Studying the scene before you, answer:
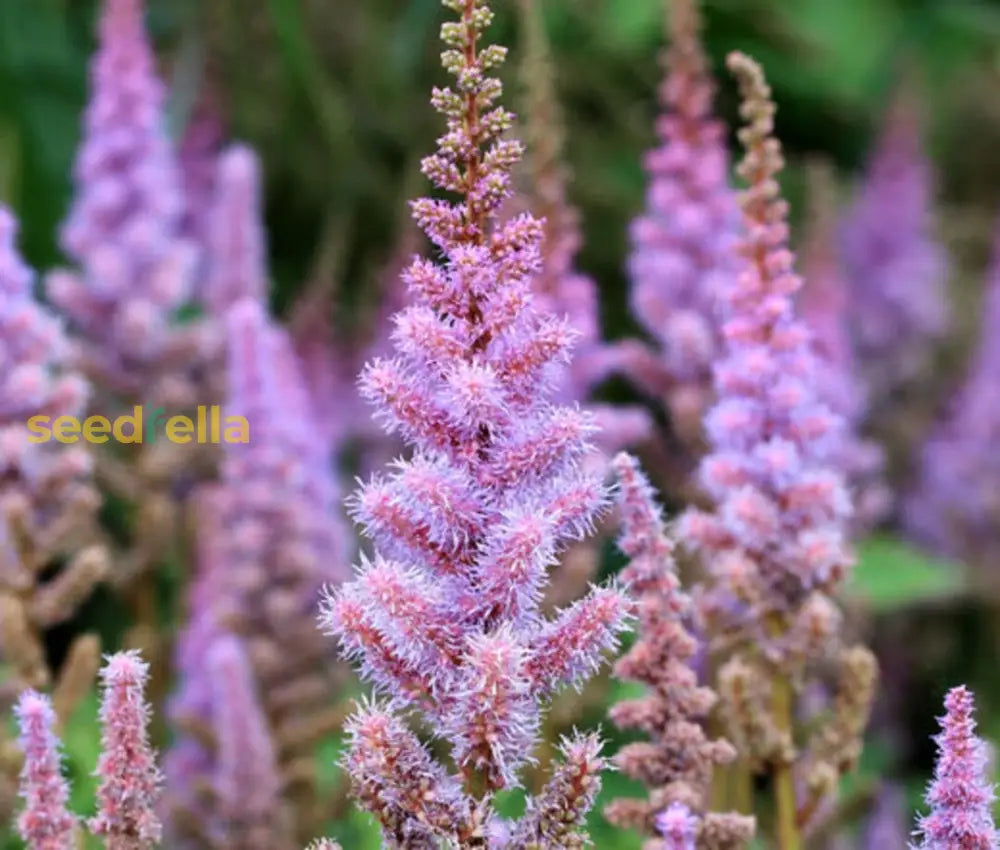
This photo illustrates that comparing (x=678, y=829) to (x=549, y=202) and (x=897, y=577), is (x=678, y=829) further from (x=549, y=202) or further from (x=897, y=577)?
(x=897, y=577)

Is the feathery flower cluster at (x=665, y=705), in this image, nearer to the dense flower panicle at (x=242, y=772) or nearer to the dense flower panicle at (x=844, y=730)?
the dense flower panicle at (x=844, y=730)

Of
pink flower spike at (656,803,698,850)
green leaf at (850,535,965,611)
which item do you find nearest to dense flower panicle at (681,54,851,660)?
pink flower spike at (656,803,698,850)

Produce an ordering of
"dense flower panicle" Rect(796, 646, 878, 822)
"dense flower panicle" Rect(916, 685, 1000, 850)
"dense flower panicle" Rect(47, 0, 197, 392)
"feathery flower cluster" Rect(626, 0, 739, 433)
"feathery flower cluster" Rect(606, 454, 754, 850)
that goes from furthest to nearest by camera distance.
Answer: "dense flower panicle" Rect(47, 0, 197, 392), "feathery flower cluster" Rect(626, 0, 739, 433), "dense flower panicle" Rect(796, 646, 878, 822), "feathery flower cluster" Rect(606, 454, 754, 850), "dense flower panicle" Rect(916, 685, 1000, 850)

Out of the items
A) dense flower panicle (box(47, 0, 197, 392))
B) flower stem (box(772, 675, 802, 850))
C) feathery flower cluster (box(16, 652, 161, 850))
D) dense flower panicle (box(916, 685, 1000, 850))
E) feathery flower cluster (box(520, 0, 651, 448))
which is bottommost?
dense flower panicle (box(916, 685, 1000, 850))

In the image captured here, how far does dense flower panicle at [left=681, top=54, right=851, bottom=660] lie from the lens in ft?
3.96

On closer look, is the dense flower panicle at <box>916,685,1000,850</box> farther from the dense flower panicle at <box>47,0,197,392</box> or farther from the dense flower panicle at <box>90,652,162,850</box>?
the dense flower panicle at <box>47,0,197,392</box>

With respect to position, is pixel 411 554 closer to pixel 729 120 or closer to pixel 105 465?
pixel 105 465

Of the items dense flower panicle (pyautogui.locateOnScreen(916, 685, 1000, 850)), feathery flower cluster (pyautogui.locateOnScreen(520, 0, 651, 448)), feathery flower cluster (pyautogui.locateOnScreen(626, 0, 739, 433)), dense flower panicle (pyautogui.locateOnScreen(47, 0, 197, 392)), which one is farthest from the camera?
dense flower panicle (pyautogui.locateOnScreen(47, 0, 197, 392))

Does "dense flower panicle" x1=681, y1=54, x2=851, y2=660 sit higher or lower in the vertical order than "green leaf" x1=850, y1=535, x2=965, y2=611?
lower

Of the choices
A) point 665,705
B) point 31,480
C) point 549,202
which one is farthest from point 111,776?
point 549,202

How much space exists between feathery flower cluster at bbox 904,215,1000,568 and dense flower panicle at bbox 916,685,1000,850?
5.37ft

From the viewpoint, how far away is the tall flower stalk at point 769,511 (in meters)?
1.20

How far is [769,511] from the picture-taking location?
4.00 ft

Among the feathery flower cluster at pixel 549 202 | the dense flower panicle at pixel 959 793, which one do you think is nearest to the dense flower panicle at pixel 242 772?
the feathery flower cluster at pixel 549 202
